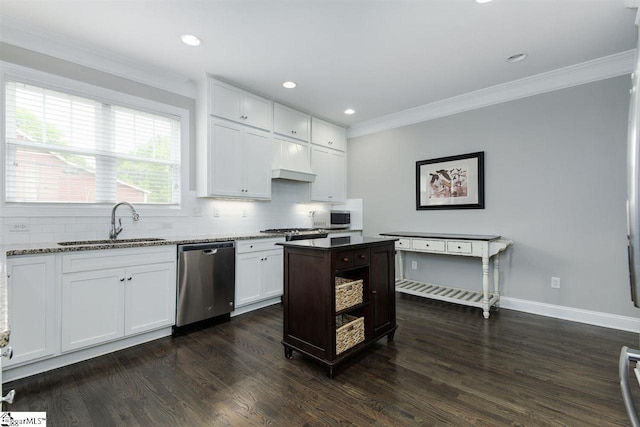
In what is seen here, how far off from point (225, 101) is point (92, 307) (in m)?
2.50

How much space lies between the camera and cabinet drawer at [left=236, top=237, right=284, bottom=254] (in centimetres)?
341

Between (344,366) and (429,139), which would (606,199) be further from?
(344,366)

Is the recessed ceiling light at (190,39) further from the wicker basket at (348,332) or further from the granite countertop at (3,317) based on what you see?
the wicker basket at (348,332)

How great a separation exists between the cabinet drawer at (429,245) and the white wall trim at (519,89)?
1828 millimetres

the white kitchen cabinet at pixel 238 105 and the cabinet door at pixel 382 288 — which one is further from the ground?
the white kitchen cabinet at pixel 238 105

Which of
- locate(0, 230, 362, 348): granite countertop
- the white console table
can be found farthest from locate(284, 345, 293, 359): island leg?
the white console table

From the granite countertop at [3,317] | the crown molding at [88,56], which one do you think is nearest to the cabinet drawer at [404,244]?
the crown molding at [88,56]

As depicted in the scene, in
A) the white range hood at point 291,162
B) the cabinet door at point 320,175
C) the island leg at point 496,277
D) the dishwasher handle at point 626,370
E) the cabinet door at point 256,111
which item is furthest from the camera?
the cabinet door at point 320,175

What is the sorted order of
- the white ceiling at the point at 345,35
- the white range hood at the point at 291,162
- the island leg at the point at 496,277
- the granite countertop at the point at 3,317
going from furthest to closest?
1. the white range hood at the point at 291,162
2. the island leg at the point at 496,277
3. the white ceiling at the point at 345,35
4. the granite countertop at the point at 3,317

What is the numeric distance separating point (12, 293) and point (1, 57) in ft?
6.41

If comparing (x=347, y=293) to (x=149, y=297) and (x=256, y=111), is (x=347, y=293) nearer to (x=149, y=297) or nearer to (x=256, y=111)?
(x=149, y=297)

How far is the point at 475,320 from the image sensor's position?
326 centimetres

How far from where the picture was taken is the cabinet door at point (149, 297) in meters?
2.61

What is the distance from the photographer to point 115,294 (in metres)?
2.53
